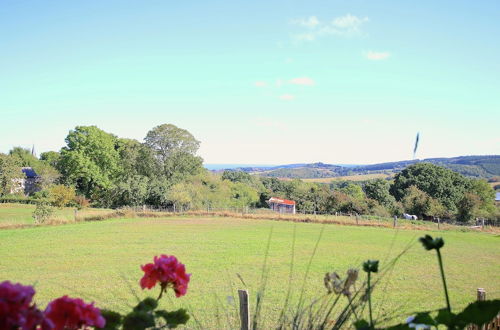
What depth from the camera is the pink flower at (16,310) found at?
0.78m

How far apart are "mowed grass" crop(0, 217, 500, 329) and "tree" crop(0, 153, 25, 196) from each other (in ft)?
68.1

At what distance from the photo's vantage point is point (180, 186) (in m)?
30.5

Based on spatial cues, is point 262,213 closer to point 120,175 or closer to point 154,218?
point 154,218

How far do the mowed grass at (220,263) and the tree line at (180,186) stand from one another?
11169 mm

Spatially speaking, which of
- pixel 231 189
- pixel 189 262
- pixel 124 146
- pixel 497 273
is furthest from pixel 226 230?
pixel 124 146

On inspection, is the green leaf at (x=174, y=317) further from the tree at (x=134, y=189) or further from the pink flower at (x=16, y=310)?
the tree at (x=134, y=189)

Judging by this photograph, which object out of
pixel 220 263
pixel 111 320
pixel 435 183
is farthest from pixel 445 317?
pixel 435 183

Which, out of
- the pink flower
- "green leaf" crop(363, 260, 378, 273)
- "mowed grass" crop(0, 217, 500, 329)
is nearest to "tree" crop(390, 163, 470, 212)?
"mowed grass" crop(0, 217, 500, 329)

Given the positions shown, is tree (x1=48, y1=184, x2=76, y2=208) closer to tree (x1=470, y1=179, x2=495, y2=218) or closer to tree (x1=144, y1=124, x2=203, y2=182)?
tree (x1=144, y1=124, x2=203, y2=182)

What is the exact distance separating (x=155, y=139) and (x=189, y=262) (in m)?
23.2

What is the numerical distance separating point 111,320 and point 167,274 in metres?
0.20

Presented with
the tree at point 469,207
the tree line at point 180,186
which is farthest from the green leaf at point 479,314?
the tree at point 469,207

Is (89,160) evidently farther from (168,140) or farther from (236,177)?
(236,177)

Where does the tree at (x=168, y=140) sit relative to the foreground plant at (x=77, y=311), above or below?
above
